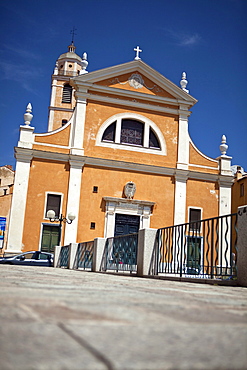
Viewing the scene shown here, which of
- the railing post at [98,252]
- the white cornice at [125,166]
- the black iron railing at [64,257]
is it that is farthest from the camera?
the white cornice at [125,166]

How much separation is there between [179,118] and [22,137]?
9536 mm

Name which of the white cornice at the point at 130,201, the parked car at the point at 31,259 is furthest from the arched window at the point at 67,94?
the parked car at the point at 31,259

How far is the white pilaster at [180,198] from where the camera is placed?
2306cm

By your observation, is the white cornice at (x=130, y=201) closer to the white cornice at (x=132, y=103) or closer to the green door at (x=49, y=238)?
the green door at (x=49, y=238)

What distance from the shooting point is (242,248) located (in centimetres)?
614

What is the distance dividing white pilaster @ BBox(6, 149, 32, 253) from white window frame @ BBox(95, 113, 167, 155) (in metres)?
4.19

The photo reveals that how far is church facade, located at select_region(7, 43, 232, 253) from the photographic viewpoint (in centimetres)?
2138

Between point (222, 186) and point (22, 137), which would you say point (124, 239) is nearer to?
point (22, 137)

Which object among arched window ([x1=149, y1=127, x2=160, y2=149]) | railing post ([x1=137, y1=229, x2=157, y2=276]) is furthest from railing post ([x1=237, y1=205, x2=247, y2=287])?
arched window ([x1=149, y1=127, x2=160, y2=149])

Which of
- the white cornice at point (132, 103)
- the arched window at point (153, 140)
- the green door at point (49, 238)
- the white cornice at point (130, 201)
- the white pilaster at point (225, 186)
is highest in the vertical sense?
the white cornice at point (132, 103)

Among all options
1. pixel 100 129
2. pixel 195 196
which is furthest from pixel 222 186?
pixel 100 129

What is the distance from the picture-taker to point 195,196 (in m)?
23.8

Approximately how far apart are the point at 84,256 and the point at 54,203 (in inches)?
320

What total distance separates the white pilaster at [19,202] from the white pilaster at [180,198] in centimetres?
848
